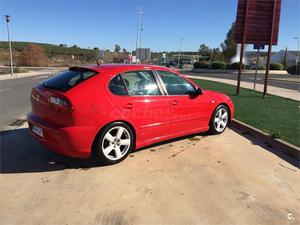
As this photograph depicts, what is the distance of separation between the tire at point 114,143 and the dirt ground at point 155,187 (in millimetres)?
142

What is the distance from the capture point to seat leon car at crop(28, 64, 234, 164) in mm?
4234

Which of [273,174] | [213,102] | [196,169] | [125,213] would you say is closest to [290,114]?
[213,102]

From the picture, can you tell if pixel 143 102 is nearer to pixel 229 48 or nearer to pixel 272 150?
pixel 272 150

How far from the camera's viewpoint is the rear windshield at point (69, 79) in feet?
14.8

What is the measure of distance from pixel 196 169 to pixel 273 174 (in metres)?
1.11

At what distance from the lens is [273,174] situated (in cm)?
448

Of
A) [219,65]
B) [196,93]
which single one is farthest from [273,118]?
[219,65]

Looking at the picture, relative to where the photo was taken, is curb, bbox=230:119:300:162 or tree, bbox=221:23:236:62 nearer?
curb, bbox=230:119:300:162

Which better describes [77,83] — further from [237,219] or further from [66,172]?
[237,219]

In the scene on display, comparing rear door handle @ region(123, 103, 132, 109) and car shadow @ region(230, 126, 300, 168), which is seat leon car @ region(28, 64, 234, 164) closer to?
rear door handle @ region(123, 103, 132, 109)

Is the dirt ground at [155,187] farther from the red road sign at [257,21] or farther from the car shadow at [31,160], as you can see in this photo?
the red road sign at [257,21]

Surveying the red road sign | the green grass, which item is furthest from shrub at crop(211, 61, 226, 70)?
the green grass

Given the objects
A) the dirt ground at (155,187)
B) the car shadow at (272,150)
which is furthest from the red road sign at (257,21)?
the dirt ground at (155,187)

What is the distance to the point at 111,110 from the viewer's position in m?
4.44
